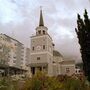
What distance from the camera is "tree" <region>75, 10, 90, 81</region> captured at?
727 inches

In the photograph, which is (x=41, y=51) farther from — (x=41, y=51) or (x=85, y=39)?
(x=85, y=39)

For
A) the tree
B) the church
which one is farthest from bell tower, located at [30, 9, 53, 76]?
the tree

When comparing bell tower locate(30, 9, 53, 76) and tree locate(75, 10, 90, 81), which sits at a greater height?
bell tower locate(30, 9, 53, 76)

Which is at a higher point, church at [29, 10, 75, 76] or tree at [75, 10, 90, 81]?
church at [29, 10, 75, 76]

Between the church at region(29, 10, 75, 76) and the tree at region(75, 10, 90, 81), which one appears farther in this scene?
the church at region(29, 10, 75, 76)

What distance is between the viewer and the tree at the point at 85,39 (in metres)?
18.5

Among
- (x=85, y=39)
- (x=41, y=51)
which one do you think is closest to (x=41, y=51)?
(x=41, y=51)

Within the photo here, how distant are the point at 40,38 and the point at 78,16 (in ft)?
144

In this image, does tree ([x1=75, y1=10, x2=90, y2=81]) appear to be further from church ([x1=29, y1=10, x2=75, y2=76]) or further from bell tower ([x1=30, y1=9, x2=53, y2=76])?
bell tower ([x1=30, y1=9, x2=53, y2=76])

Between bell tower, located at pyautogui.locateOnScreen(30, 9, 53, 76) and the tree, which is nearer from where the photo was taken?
the tree

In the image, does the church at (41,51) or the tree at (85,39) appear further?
the church at (41,51)

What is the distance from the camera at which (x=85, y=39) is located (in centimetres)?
1888

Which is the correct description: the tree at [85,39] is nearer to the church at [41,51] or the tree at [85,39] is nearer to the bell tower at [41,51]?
the church at [41,51]

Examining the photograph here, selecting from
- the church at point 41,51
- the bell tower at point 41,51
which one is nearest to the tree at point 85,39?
the church at point 41,51
